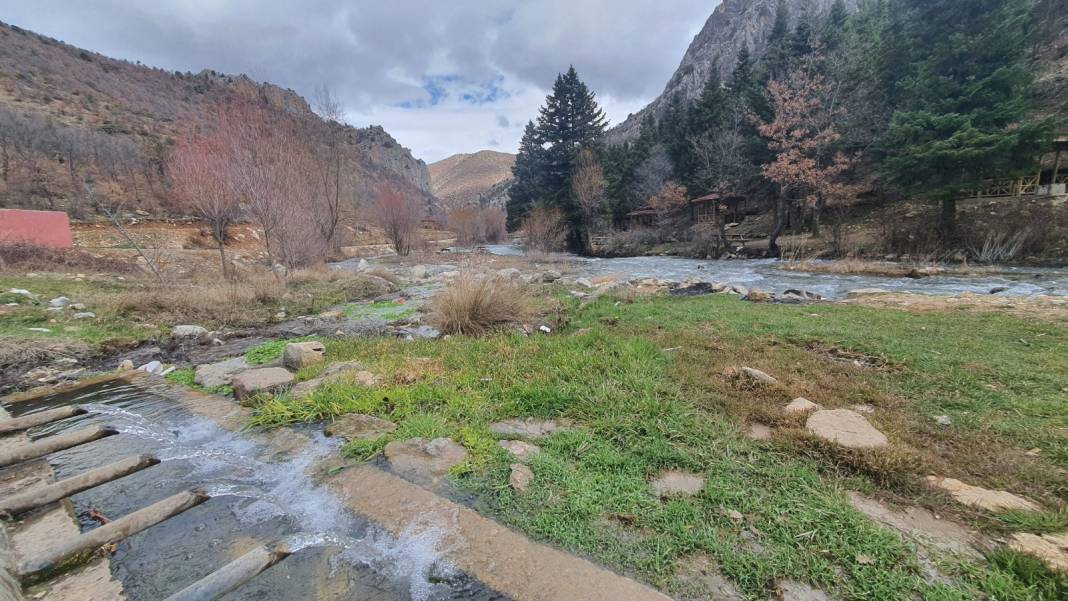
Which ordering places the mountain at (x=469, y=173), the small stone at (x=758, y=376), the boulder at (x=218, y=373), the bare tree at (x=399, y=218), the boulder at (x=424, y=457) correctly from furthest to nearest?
the mountain at (x=469, y=173)
the bare tree at (x=399, y=218)
the boulder at (x=218, y=373)
the small stone at (x=758, y=376)
the boulder at (x=424, y=457)

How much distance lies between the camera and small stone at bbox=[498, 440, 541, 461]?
2.61 metres

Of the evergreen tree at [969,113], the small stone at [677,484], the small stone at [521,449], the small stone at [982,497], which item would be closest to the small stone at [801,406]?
the small stone at [982,497]

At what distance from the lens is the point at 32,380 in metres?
4.50

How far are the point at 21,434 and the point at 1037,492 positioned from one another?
6.73 m

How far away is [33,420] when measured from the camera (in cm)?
327

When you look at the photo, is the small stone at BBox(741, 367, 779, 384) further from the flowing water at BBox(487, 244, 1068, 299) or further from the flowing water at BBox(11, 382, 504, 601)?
A: the flowing water at BBox(487, 244, 1068, 299)

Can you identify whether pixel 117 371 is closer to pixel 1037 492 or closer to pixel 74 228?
pixel 1037 492

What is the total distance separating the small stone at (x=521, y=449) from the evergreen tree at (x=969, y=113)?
64.2 feet

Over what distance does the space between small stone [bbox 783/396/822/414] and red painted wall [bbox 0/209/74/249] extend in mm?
19829

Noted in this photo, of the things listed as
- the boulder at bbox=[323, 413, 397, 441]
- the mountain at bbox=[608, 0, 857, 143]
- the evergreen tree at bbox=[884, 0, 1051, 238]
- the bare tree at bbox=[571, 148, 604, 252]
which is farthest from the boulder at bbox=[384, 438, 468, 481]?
the mountain at bbox=[608, 0, 857, 143]

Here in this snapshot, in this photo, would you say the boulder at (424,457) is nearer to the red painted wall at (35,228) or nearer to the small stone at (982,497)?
the small stone at (982,497)

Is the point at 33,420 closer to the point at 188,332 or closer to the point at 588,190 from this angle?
the point at 188,332

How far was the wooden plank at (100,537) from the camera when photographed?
1.73 metres

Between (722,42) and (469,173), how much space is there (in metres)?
93.1
